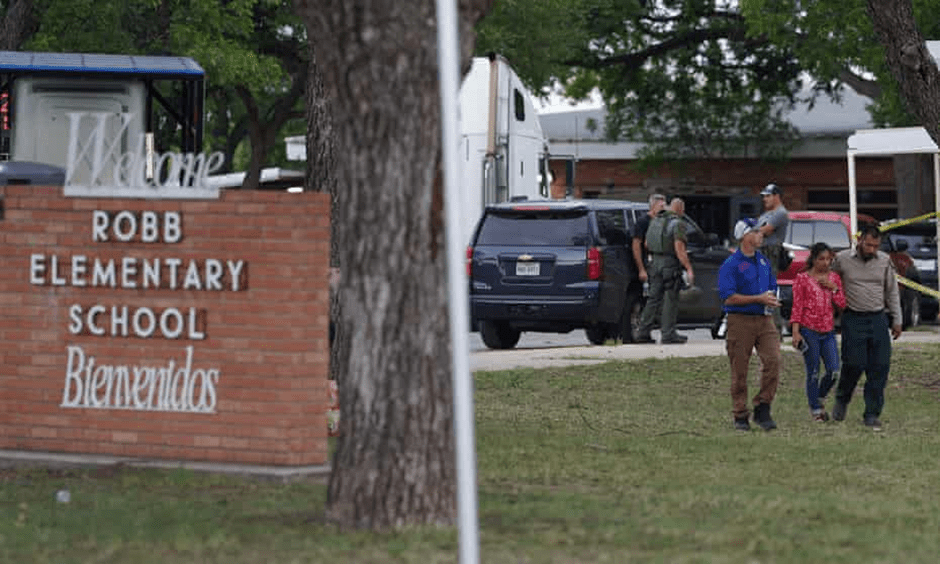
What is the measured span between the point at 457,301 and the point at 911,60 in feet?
37.2

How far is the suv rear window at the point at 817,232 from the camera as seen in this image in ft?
92.7

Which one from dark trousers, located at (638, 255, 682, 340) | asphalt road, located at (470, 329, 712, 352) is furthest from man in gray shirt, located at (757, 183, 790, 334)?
asphalt road, located at (470, 329, 712, 352)

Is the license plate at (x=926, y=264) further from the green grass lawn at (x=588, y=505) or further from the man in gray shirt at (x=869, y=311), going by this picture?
the green grass lawn at (x=588, y=505)

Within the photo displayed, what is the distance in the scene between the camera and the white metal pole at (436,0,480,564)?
7578 millimetres

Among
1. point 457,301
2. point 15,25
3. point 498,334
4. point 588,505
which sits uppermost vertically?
point 15,25

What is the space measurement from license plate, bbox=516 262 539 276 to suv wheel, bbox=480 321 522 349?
94cm

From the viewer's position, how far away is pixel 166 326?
37.1ft

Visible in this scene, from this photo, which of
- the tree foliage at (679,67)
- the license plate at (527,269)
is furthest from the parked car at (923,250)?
the license plate at (527,269)

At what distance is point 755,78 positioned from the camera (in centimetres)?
4569

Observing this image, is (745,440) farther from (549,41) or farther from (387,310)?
(549,41)

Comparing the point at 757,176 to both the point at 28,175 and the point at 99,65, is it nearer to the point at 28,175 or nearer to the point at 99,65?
the point at 99,65

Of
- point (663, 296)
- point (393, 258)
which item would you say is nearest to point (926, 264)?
point (663, 296)

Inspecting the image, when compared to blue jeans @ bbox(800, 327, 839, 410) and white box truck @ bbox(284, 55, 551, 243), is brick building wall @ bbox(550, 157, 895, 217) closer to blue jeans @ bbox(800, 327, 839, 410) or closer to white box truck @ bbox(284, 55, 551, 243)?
white box truck @ bbox(284, 55, 551, 243)

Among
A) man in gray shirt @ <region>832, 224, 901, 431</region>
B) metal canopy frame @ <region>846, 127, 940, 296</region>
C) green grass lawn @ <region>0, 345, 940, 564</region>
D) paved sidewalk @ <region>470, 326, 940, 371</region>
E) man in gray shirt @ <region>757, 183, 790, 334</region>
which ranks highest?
metal canopy frame @ <region>846, 127, 940, 296</region>
